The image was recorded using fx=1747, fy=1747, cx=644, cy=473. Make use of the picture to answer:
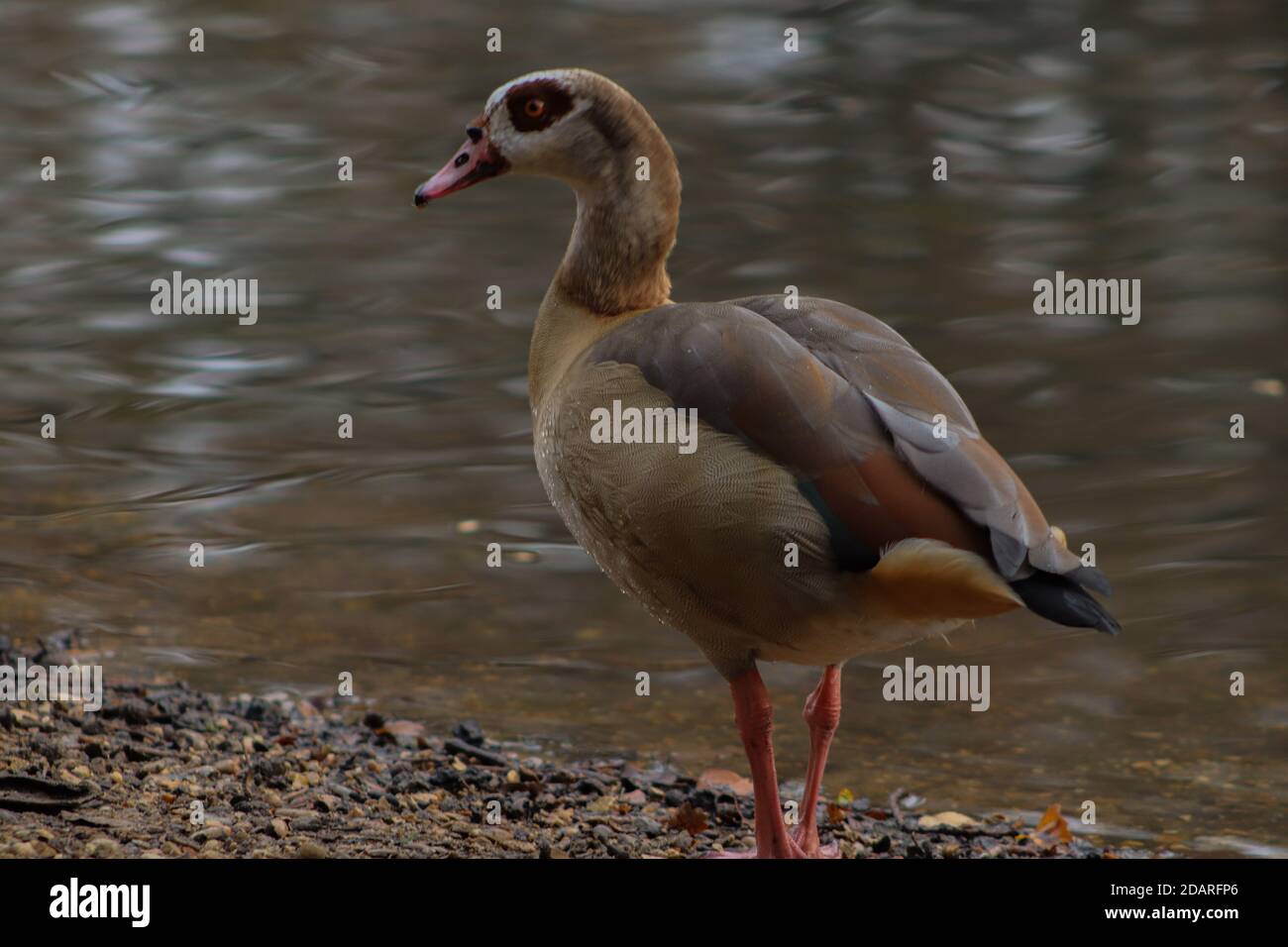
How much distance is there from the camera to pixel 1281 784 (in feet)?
22.0

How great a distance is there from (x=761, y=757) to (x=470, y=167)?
7.12ft

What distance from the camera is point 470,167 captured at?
5.79 m

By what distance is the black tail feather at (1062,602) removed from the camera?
429cm

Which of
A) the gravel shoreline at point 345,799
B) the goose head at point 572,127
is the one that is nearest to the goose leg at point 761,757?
the gravel shoreline at point 345,799

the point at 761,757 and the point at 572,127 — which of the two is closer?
the point at 761,757

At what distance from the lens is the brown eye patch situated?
5.57 meters

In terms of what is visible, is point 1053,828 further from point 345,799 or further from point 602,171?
point 602,171

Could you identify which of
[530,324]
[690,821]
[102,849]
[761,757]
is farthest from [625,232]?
[530,324]

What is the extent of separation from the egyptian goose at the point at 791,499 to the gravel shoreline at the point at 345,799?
510 mm

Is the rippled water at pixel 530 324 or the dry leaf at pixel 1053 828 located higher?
the rippled water at pixel 530 324

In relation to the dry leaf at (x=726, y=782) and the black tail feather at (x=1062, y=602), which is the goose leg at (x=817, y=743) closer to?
the dry leaf at (x=726, y=782)

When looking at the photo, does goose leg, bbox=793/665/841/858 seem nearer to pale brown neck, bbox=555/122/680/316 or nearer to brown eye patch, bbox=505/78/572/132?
pale brown neck, bbox=555/122/680/316

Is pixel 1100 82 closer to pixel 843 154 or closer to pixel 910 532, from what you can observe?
pixel 843 154

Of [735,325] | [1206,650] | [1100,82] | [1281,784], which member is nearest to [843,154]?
[1100,82]
